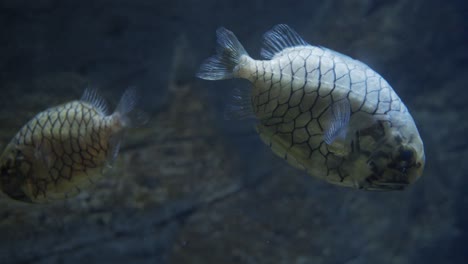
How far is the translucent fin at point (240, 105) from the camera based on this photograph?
2.17 metres

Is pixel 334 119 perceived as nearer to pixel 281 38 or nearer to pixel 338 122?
pixel 338 122

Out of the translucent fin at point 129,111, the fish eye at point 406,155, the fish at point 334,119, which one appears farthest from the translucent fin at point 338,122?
the translucent fin at point 129,111

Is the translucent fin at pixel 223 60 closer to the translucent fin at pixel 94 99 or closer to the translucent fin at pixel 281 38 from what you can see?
the translucent fin at pixel 281 38

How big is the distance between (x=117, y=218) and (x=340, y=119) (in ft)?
10.3

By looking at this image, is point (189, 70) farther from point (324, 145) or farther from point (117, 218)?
point (324, 145)

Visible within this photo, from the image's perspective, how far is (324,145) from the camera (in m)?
1.92

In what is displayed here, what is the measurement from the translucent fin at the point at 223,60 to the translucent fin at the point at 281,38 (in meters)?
0.17

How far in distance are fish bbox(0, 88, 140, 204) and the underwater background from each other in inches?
62.7

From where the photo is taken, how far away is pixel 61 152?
2457 millimetres

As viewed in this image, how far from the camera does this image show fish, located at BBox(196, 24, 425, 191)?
72.9 inches

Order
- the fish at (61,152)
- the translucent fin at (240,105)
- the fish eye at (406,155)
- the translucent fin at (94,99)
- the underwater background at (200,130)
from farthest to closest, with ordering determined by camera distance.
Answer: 1. the underwater background at (200,130)
2. the translucent fin at (94,99)
3. the fish at (61,152)
4. the translucent fin at (240,105)
5. the fish eye at (406,155)

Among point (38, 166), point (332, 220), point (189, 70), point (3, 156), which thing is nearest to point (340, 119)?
point (38, 166)

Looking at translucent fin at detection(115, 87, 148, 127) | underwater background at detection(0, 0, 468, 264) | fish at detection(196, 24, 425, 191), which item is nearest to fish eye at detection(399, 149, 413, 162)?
fish at detection(196, 24, 425, 191)

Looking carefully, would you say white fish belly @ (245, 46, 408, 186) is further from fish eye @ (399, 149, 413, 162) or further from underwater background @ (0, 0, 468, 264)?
underwater background @ (0, 0, 468, 264)
